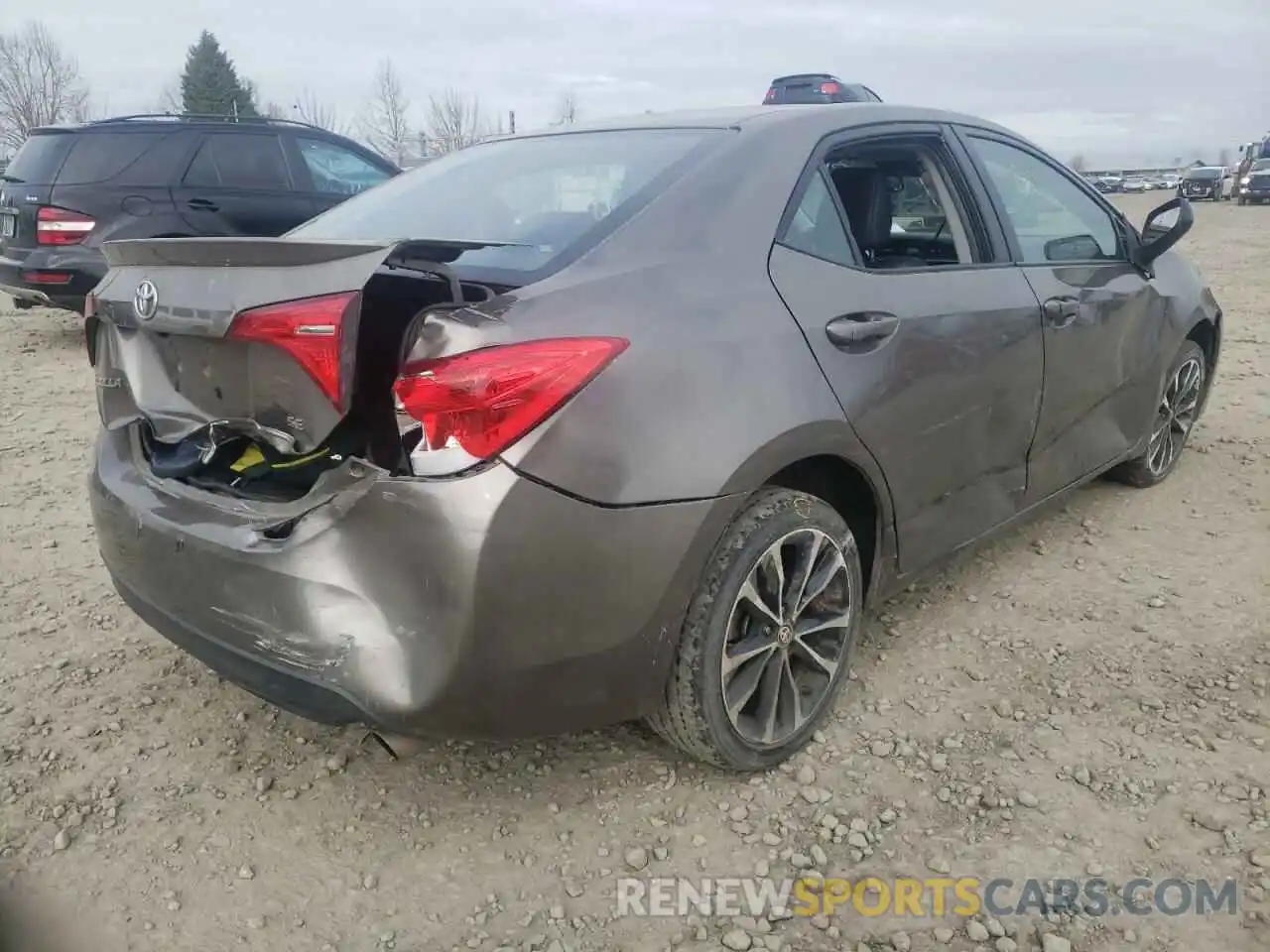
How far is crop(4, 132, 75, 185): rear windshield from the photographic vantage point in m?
7.09

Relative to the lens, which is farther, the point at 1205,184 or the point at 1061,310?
the point at 1205,184

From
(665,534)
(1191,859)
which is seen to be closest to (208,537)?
(665,534)

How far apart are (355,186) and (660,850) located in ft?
24.2

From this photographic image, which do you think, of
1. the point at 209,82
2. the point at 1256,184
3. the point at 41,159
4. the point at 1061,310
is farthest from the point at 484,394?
the point at 209,82

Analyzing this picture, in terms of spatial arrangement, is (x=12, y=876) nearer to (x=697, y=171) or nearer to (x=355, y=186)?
(x=697, y=171)

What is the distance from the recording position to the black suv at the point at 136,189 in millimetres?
6961

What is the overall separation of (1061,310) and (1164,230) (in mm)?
1041

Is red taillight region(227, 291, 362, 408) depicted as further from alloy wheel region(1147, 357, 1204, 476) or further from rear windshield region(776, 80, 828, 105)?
rear windshield region(776, 80, 828, 105)

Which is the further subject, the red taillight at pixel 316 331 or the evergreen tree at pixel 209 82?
the evergreen tree at pixel 209 82

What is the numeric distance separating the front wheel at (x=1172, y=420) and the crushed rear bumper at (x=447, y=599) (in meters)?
2.92

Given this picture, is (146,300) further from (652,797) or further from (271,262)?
(652,797)

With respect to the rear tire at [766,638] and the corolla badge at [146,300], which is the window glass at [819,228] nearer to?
the rear tire at [766,638]

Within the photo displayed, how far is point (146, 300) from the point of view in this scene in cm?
214

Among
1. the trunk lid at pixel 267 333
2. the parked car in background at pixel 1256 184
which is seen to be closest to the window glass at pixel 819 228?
the trunk lid at pixel 267 333
